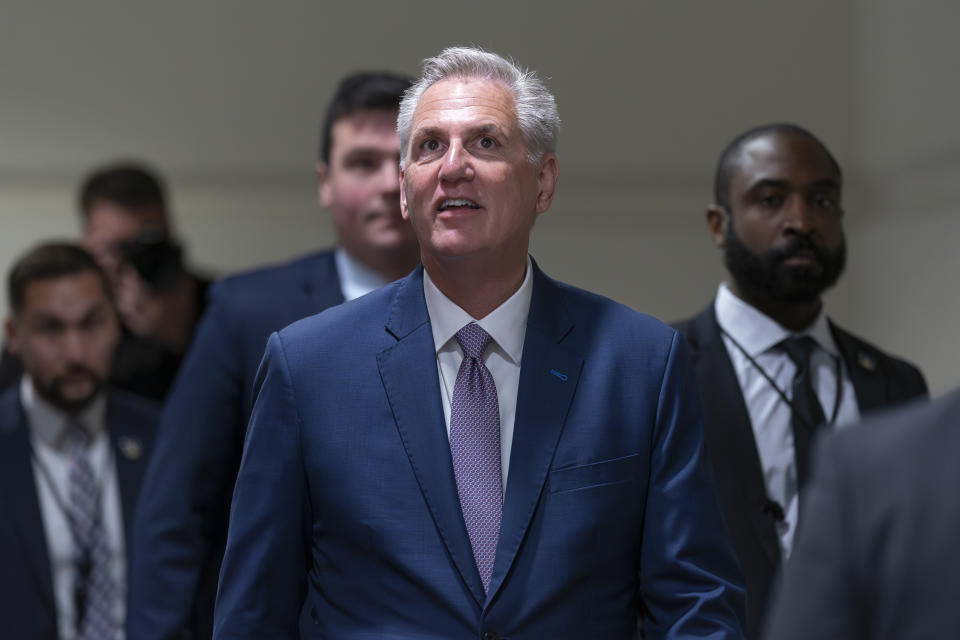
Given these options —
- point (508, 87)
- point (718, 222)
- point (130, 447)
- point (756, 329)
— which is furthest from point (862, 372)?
point (130, 447)

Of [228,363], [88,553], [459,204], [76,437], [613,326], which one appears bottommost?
[88,553]

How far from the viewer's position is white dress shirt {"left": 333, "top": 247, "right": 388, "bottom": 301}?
363cm

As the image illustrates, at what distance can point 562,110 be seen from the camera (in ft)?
25.3

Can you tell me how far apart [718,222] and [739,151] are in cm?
18

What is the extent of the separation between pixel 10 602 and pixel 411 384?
1848 mm

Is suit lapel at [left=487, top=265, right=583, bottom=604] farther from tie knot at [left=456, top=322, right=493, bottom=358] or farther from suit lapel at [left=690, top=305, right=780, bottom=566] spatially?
suit lapel at [left=690, top=305, right=780, bottom=566]

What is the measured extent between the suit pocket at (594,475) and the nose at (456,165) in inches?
20.6

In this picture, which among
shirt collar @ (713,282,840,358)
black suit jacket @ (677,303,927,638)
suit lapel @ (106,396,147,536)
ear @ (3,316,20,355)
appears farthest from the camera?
ear @ (3,316,20,355)

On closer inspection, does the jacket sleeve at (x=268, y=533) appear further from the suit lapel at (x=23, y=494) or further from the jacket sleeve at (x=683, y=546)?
the suit lapel at (x=23, y=494)

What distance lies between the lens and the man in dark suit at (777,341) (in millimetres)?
3322

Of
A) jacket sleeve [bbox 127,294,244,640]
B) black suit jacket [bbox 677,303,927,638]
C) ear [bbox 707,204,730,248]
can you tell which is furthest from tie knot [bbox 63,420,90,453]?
ear [bbox 707,204,730,248]

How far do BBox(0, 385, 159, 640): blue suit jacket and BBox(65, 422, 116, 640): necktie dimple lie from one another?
0.08 m

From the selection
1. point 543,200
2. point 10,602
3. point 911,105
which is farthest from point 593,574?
point 911,105

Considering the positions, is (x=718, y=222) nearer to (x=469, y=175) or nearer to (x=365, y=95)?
(x=365, y=95)
